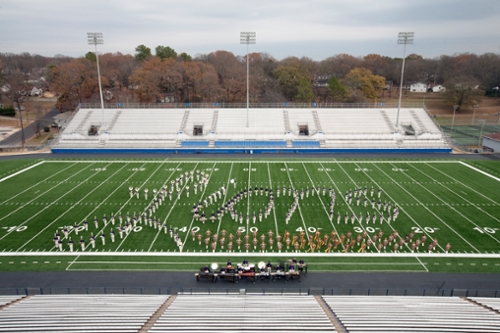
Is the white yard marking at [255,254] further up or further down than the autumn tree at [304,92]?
further down

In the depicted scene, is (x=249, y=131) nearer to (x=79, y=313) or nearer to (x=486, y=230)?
(x=486, y=230)

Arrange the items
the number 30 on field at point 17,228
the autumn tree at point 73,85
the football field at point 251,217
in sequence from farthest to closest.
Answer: the autumn tree at point 73,85, the number 30 on field at point 17,228, the football field at point 251,217

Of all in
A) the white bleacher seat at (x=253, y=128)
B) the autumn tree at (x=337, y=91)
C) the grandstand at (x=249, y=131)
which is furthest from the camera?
the autumn tree at (x=337, y=91)

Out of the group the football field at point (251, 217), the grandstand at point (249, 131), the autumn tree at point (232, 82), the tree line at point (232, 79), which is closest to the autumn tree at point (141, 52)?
the tree line at point (232, 79)

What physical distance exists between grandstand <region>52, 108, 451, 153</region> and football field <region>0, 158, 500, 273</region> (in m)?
5.83

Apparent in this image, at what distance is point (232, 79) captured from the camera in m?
49.1

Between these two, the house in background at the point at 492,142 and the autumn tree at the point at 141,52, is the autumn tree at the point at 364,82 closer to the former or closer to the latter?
the house in background at the point at 492,142

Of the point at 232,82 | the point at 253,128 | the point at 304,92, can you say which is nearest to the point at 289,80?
the point at 304,92

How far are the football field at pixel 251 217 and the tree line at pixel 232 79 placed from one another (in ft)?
68.2

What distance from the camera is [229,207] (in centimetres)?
1688

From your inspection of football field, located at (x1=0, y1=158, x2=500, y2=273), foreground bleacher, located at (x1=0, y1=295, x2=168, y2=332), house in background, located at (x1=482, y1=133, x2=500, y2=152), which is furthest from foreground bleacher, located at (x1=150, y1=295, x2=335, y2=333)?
house in background, located at (x1=482, y1=133, x2=500, y2=152)

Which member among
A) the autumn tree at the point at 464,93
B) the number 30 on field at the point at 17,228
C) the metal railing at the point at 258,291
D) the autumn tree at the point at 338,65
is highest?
the autumn tree at the point at 338,65

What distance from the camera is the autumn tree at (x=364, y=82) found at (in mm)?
48594

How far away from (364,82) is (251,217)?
38.6 m
